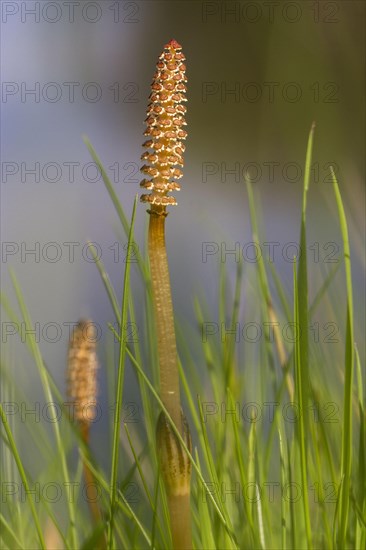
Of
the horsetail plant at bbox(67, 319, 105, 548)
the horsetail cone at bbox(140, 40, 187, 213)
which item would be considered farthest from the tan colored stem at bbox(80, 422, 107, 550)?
the horsetail cone at bbox(140, 40, 187, 213)

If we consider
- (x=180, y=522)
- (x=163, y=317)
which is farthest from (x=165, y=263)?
(x=180, y=522)

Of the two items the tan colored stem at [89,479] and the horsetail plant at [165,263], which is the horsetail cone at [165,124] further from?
the tan colored stem at [89,479]

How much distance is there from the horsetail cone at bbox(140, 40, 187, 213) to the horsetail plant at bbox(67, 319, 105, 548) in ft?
0.33

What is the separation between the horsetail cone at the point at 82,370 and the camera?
442 mm

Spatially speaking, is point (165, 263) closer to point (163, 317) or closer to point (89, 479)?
point (163, 317)

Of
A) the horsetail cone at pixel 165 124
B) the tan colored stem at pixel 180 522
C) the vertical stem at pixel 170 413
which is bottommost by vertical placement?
the tan colored stem at pixel 180 522

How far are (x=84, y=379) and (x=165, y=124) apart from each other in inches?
6.8

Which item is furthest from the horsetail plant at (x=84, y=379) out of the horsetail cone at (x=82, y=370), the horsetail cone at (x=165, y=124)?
the horsetail cone at (x=165, y=124)

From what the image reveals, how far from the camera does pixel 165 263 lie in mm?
400

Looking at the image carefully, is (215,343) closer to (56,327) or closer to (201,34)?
(56,327)

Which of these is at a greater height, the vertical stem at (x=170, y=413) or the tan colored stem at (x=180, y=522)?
the vertical stem at (x=170, y=413)

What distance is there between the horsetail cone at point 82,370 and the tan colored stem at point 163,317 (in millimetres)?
67

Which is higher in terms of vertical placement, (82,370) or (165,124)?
(165,124)

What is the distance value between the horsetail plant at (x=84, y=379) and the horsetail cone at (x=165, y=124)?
0.33 feet
